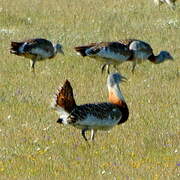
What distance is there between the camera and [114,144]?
898cm

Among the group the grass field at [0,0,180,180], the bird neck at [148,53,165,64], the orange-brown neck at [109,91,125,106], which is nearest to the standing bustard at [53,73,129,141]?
the orange-brown neck at [109,91,125,106]

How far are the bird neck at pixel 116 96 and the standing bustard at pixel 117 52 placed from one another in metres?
4.00

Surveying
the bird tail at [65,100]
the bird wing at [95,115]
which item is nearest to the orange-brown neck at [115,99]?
the bird wing at [95,115]

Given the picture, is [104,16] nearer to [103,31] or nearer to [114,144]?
[103,31]

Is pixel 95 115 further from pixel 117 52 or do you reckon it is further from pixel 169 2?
pixel 169 2

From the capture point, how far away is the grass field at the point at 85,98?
805 centimetres

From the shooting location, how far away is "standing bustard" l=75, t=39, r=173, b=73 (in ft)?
44.0

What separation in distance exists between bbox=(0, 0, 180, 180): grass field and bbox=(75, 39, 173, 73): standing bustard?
0.31 m

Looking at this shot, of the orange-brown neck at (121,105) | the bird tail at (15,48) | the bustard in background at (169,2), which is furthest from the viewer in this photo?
the bustard in background at (169,2)

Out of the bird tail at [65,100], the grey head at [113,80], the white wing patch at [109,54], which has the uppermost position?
the bird tail at [65,100]

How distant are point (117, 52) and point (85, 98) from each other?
1934 millimetres

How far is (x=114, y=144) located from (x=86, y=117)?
0.56 m

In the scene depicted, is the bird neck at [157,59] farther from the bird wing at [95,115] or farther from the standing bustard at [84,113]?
the bird wing at [95,115]

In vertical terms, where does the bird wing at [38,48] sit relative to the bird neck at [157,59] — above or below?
above
